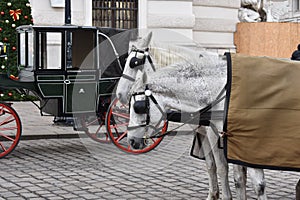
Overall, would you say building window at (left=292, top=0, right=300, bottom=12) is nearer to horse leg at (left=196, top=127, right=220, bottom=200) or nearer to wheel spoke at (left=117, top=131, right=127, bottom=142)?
wheel spoke at (left=117, top=131, right=127, bottom=142)

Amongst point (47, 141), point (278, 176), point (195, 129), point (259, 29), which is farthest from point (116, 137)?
point (259, 29)

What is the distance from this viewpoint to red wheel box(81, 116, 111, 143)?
32.3 feet

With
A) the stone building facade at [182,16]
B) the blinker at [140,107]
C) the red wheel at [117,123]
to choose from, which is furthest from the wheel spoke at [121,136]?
the stone building facade at [182,16]

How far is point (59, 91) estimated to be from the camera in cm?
895

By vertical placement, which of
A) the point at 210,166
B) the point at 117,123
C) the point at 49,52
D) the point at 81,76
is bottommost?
the point at 117,123

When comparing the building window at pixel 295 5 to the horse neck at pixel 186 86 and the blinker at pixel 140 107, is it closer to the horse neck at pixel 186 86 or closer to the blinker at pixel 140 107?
the horse neck at pixel 186 86

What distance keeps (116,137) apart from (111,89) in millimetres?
774

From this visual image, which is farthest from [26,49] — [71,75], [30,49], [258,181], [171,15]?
[171,15]

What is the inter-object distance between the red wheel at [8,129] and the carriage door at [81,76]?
0.78 metres

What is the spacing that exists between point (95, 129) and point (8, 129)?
62.4 inches

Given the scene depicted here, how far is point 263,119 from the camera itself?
196 inches

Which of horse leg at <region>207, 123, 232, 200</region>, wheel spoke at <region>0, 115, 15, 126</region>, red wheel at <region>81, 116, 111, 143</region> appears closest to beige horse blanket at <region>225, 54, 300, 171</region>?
horse leg at <region>207, 123, 232, 200</region>

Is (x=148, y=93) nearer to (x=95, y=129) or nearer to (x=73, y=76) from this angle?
(x=73, y=76)

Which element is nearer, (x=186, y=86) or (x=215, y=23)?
(x=186, y=86)
